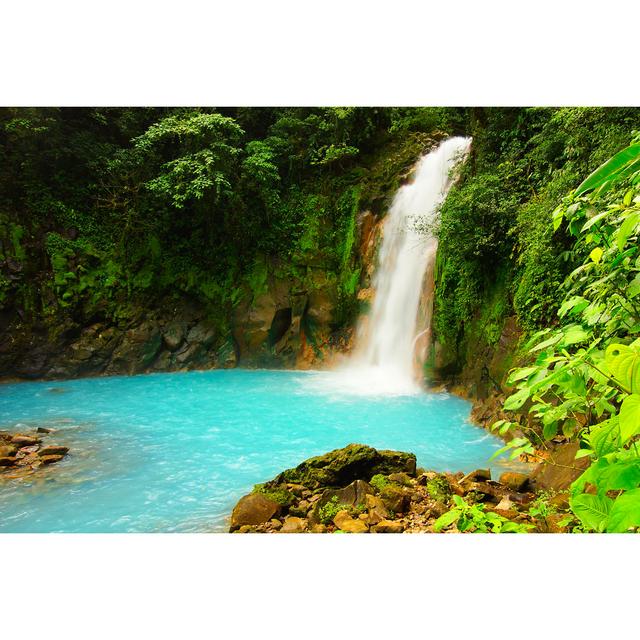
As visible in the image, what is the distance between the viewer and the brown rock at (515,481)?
3023mm

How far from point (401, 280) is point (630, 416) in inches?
257

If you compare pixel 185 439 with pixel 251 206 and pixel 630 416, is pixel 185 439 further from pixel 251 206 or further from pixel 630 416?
pixel 251 206

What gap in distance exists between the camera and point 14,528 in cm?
286

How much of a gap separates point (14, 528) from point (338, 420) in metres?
3.08

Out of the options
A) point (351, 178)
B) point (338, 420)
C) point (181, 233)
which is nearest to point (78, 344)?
point (181, 233)

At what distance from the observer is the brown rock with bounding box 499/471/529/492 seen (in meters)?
3.02

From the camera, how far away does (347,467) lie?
316 cm

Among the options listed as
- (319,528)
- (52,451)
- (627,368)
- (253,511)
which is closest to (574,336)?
(627,368)

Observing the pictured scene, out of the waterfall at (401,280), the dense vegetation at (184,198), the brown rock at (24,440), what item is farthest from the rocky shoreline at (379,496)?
the dense vegetation at (184,198)

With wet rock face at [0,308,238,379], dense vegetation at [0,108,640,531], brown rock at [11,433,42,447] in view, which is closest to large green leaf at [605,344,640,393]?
dense vegetation at [0,108,640,531]

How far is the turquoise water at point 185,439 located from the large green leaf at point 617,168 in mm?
2882

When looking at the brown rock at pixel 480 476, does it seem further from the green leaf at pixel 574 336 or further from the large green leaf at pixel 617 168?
the large green leaf at pixel 617 168

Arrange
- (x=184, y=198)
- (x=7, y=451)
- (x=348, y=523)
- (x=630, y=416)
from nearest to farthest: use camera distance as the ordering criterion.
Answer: (x=630, y=416) < (x=348, y=523) < (x=7, y=451) < (x=184, y=198)

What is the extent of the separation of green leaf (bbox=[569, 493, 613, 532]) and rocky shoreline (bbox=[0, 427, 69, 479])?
4160 millimetres
